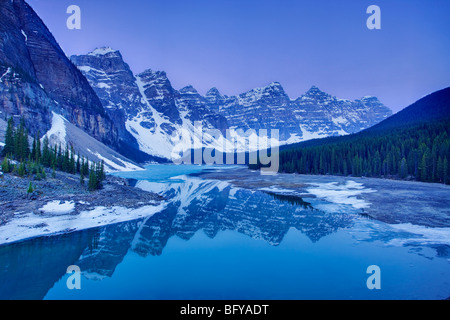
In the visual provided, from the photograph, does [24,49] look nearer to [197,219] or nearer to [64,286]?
[197,219]

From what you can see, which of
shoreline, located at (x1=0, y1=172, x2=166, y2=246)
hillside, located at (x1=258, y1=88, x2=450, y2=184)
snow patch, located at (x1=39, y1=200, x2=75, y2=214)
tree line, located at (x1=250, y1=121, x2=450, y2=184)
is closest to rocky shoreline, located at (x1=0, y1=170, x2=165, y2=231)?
shoreline, located at (x1=0, y1=172, x2=166, y2=246)

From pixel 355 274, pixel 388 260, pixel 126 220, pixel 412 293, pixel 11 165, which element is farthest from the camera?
pixel 11 165

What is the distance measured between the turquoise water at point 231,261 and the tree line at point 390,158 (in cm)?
4687

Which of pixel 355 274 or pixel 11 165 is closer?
pixel 355 274

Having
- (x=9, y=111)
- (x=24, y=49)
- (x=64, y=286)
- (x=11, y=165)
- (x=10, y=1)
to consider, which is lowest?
(x=64, y=286)

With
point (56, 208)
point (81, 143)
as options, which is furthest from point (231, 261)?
point (81, 143)

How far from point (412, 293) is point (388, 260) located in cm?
357

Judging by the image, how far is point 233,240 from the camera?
57.7 ft

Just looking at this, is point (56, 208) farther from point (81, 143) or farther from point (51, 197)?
point (81, 143)

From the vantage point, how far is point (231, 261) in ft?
45.4

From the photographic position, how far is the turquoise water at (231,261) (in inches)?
411

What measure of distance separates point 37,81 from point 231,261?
116 metres

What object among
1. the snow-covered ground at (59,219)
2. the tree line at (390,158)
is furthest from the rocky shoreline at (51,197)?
the tree line at (390,158)

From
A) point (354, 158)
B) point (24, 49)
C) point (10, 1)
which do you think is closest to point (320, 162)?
point (354, 158)
